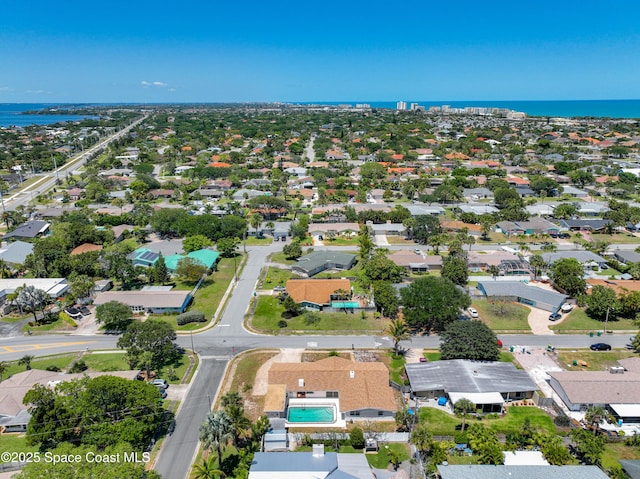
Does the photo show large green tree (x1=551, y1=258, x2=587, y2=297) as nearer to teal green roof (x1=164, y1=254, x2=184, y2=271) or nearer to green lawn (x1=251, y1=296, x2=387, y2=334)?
green lawn (x1=251, y1=296, x2=387, y2=334)

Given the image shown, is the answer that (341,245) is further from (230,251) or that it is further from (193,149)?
(193,149)

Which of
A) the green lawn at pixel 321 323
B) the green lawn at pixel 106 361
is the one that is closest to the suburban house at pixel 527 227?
the green lawn at pixel 321 323

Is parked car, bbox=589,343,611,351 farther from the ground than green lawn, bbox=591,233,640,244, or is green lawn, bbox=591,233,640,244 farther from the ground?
green lawn, bbox=591,233,640,244

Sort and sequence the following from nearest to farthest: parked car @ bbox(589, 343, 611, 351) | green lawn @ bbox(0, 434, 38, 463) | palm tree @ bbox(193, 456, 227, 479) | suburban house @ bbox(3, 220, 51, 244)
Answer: palm tree @ bbox(193, 456, 227, 479) → green lawn @ bbox(0, 434, 38, 463) → parked car @ bbox(589, 343, 611, 351) → suburban house @ bbox(3, 220, 51, 244)

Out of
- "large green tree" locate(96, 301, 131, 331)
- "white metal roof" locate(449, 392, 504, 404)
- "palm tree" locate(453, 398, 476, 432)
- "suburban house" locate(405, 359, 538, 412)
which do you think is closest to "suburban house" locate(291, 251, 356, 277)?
"large green tree" locate(96, 301, 131, 331)

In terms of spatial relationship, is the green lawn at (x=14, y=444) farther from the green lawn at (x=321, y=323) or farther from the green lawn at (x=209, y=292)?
the green lawn at (x=321, y=323)
